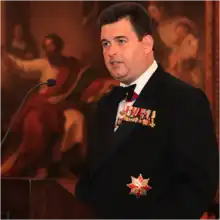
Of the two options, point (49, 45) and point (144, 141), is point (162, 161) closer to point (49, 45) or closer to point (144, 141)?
point (144, 141)

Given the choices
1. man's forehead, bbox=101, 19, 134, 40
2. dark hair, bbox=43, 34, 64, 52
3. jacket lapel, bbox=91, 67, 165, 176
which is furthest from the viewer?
dark hair, bbox=43, 34, 64, 52

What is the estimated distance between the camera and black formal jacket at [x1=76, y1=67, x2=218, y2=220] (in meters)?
1.57

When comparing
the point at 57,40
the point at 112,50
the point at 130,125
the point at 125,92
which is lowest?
the point at 130,125

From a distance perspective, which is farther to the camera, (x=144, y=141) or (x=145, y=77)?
(x=145, y=77)

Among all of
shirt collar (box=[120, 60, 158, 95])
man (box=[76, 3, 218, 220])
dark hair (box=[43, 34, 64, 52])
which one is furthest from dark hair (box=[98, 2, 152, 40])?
dark hair (box=[43, 34, 64, 52])

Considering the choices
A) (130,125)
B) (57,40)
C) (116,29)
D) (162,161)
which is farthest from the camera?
(57,40)

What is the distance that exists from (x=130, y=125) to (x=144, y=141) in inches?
4.5

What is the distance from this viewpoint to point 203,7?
197 inches

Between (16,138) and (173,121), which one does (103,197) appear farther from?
(16,138)

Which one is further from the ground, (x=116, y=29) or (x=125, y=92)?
(x=116, y=29)

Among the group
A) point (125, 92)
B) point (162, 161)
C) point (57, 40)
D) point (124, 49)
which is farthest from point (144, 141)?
point (57, 40)

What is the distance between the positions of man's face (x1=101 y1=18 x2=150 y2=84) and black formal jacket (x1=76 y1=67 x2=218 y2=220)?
0.36 ft

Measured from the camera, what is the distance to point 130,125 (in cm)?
183

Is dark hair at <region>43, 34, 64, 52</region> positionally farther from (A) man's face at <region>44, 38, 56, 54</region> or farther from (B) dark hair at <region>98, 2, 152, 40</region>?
(B) dark hair at <region>98, 2, 152, 40</region>
